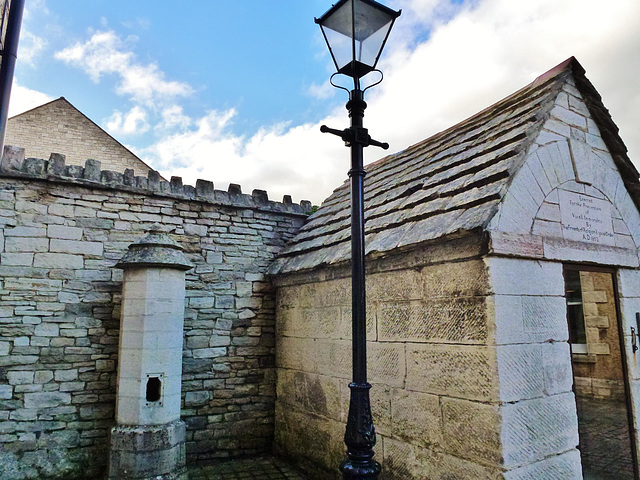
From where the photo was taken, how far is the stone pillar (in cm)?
471

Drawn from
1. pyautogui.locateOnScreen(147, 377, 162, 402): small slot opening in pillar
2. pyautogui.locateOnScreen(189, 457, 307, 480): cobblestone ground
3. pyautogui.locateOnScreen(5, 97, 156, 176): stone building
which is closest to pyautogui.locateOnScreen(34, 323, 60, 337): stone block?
pyautogui.locateOnScreen(147, 377, 162, 402): small slot opening in pillar

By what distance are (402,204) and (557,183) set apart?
146 centimetres

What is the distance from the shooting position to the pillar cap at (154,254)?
5148 mm

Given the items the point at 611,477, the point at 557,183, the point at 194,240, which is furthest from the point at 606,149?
the point at 194,240

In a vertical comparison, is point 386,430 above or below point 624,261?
below

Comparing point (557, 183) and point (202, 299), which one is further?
point (202, 299)

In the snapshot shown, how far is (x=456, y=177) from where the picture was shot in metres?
4.16

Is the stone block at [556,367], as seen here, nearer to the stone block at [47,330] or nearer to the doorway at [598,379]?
the doorway at [598,379]

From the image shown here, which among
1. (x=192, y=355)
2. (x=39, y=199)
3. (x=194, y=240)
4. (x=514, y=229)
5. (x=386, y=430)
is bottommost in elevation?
(x=386, y=430)

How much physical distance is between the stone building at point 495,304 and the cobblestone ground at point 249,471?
0.25 m

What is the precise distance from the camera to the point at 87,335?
17.6 feet

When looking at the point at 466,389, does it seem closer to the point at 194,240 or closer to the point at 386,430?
the point at 386,430

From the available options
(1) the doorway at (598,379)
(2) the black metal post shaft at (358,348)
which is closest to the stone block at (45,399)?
(2) the black metal post shaft at (358,348)

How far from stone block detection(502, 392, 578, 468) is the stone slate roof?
1421 mm
